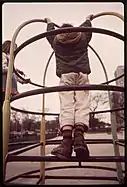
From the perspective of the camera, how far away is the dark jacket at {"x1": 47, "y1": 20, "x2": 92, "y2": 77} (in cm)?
93

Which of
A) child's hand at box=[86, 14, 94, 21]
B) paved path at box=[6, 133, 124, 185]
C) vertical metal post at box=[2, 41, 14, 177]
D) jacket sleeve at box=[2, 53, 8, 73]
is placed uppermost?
child's hand at box=[86, 14, 94, 21]

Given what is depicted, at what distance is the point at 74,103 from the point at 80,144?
13cm

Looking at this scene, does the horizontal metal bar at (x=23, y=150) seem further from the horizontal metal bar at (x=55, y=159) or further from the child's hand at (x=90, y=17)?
the child's hand at (x=90, y=17)

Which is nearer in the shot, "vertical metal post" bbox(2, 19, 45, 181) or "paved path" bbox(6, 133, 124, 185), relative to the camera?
"vertical metal post" bbox(2, 19, 45, 181)

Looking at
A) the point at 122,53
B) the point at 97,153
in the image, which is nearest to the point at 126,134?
the point at 97,153

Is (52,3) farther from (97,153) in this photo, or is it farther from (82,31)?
(97,153)

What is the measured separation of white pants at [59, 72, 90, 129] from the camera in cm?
90

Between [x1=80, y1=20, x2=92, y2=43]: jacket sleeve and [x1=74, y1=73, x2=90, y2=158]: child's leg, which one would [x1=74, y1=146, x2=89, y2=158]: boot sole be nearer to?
[x1=74, y1=73, x2=90, y2=158]: child's leg

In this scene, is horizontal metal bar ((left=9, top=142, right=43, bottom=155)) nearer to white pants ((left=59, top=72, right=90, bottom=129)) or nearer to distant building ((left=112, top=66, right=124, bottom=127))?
white pants ((left=59, top=72, right=90, bottom=129))

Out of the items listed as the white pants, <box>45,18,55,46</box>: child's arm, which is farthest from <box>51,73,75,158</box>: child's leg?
<box>45,18,55,46</box>: child's arm

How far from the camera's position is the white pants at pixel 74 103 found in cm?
90

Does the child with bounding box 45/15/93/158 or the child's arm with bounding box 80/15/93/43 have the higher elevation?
the child's arm with bounding box 80/15/93/43

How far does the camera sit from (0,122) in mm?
871

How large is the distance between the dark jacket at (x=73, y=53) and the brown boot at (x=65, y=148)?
0.18 meters
